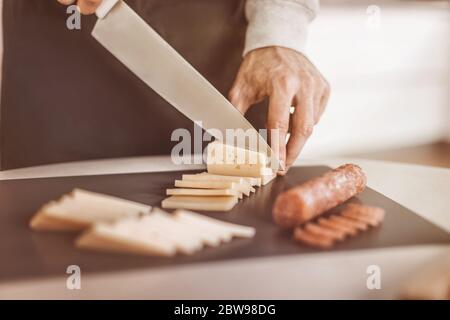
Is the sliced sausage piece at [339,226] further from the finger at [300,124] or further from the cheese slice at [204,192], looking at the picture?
the finger at [300,124]

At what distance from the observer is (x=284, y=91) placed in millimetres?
1671

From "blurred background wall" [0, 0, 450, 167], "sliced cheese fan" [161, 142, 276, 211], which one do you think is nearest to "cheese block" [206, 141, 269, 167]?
"sliced cheese fan" [161, 142, 276, 211]

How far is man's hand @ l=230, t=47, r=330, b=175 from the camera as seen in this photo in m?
1.66

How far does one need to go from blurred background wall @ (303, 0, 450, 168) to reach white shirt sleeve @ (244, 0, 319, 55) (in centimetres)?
144

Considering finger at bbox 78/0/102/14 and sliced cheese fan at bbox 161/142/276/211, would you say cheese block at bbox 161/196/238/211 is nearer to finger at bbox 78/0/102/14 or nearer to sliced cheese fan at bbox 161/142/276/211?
sliced cheese fan at bbox 161/142/276/211

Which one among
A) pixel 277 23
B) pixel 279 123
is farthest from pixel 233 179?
pixel 277 23

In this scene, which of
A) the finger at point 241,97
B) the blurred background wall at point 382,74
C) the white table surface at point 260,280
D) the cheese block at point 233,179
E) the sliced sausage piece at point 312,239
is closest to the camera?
the white table surface at point 260,280

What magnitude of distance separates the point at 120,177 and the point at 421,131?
9.65 ft

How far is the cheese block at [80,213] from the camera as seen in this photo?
3.78 ft

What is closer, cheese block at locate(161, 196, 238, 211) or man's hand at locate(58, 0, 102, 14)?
cheese block at locate(161, 196, 238, 211)

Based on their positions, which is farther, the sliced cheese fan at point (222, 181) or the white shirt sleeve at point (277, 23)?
the white shirt sleeve at point (277, 23)

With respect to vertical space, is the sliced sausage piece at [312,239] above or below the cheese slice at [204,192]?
below

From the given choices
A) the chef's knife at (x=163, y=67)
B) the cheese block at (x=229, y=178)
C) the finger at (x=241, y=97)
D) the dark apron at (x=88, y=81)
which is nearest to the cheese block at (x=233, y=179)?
the cheese block at (x=229, y=178)

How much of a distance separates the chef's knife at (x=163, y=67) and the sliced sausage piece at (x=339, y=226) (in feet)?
1.28
